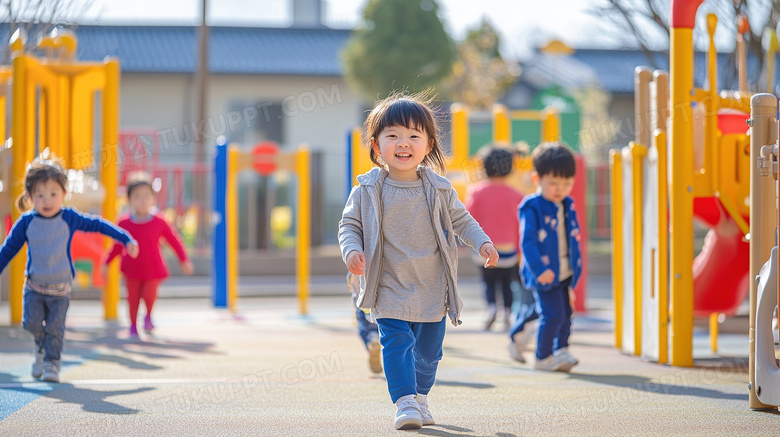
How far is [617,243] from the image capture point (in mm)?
6961

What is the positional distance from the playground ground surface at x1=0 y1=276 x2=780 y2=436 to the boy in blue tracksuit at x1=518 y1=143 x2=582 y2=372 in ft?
0.64

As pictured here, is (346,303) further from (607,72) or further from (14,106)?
(607,72)

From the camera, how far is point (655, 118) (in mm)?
5898

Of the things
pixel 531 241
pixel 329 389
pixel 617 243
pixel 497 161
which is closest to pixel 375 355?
pixel 329 389

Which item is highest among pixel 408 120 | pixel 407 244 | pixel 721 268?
pixel 408 120

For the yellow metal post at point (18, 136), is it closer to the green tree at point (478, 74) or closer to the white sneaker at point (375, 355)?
the white sneaker at point (375, 355)

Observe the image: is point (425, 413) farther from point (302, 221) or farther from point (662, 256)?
point (302, 221)

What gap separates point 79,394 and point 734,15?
8370 mm

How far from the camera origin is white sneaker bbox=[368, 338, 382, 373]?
5.47 metres

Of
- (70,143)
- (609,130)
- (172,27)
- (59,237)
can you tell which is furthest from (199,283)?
(172,27)

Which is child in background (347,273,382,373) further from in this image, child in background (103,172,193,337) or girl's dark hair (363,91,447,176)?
child in background (103,172,193,337)

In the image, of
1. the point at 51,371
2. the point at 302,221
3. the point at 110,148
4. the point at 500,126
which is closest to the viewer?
the point at 51,371

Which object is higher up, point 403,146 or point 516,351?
point 403,146

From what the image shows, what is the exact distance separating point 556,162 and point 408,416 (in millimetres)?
2394
